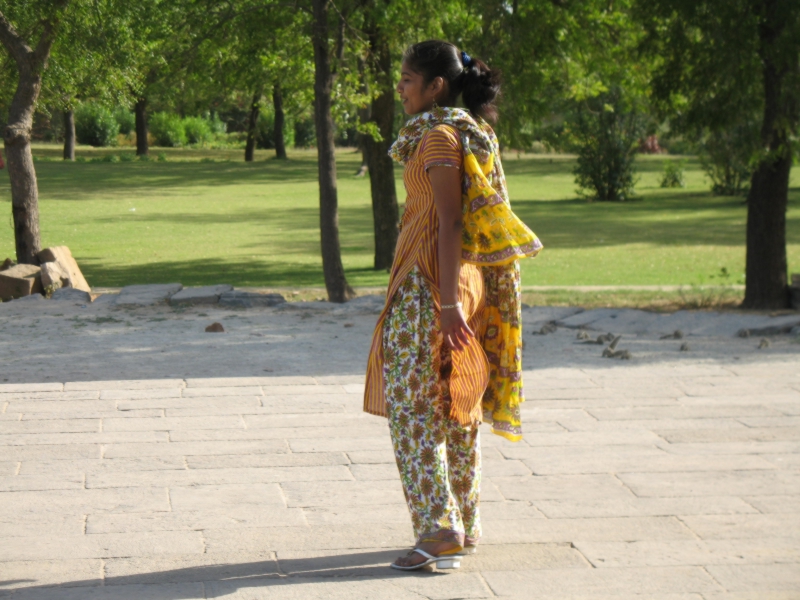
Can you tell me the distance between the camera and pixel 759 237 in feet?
40.8

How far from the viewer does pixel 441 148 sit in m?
3.41

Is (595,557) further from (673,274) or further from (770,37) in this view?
(673,274)

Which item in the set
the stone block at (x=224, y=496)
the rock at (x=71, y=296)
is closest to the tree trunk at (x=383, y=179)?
the rock at (x=71, y=296)

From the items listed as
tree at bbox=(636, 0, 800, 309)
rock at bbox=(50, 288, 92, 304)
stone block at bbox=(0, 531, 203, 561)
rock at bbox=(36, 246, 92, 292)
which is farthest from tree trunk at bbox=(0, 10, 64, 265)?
stone block at bbox=(0, 531, 203, 561)

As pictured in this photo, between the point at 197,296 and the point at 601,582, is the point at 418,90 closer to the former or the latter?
the point at 601,582

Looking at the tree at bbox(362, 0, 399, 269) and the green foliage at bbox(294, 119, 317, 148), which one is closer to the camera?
the tree at bbox(362, 0, 399, 269)

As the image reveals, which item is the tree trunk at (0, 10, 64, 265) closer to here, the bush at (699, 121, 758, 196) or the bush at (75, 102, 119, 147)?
the bush at (699, 121, 758, 196)

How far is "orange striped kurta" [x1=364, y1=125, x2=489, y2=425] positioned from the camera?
11.3ft

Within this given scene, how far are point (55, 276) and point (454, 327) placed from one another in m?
9.19

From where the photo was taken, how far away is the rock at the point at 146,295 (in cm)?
1020

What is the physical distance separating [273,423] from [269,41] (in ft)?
31.2

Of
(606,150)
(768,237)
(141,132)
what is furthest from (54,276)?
(141,132)

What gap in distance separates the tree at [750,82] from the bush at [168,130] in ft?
156

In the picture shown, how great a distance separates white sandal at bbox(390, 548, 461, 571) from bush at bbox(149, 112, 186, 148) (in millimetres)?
55686
